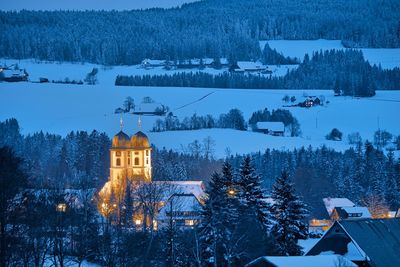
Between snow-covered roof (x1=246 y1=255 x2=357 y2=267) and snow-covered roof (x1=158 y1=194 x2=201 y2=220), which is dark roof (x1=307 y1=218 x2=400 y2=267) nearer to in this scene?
snow-covered roof (x1=246 y1=255 x2=357 y2=267)

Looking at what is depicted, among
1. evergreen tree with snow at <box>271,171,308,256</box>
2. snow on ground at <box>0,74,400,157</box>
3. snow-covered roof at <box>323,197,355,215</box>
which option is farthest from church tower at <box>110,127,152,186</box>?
evergreen tree with snow at <box>271,171,308,256</box>

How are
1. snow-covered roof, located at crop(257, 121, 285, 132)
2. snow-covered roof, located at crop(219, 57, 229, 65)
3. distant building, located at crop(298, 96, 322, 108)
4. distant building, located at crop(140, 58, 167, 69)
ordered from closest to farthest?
snow-covered roof, located at crop(257, 121, 285, 132)
distant building, located at crop(298, 96, 322, 108)
distant building, located at crop(140, 58, 167, 69)
snow-covered roof, located at crop(219, 57, 229, 65)

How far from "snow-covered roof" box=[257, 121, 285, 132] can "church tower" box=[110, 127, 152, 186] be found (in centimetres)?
4492

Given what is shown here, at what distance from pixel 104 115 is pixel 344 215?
6563 cm

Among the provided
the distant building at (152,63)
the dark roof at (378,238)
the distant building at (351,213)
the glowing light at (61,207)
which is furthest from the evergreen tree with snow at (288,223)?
the distant building at (152,63)

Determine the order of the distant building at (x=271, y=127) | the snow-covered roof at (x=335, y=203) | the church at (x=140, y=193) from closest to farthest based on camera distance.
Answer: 1. the church at (x=140, y=193)
2. the snow-covered roof at (x=335, y=203)
3. the distant building at (x=271, y=127)

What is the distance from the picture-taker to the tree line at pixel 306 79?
14957cm

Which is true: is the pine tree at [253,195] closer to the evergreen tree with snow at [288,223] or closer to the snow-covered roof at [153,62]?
the evergreen tree with snow at [288,223]

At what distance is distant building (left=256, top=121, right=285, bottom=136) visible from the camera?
10719 centimetres

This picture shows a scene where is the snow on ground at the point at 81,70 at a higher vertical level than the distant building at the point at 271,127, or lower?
higher

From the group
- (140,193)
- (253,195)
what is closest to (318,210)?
(140,193)

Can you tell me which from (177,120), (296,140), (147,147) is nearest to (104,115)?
(177,120)

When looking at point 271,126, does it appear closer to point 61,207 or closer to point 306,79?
point 306,79

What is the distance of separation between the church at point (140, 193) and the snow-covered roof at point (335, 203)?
942 cm
